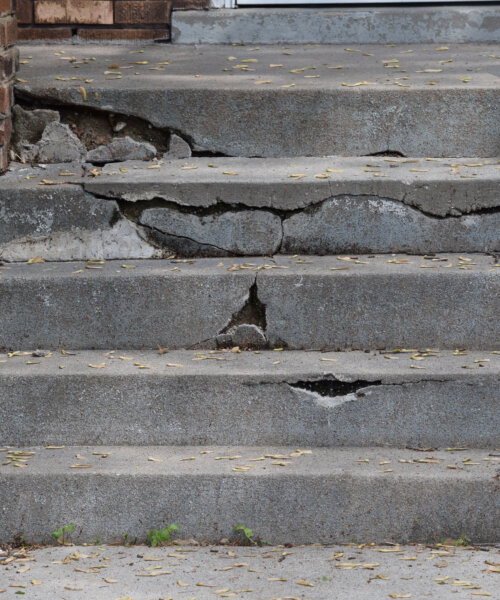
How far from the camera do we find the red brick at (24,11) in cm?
477

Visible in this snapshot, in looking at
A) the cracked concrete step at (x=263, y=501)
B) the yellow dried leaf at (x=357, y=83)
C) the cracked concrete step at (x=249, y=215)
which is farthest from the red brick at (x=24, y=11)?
the cracked concrete step at (x=263, y=501)

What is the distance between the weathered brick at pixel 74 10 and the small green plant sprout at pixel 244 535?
3.19 meters

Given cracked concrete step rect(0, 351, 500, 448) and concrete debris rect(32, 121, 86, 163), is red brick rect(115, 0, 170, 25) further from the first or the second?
cracked concrete step rect(0, 351, 500, 448)

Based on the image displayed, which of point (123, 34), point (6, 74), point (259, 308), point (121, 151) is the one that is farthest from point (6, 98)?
point (259, 308)

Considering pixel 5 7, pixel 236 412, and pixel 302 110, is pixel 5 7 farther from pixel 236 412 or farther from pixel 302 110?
pixel 236 412

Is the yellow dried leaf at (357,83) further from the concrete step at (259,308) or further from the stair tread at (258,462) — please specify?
the stair tread at (258,462)

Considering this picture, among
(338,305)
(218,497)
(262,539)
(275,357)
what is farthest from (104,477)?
(338,305)

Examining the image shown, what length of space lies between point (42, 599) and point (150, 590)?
29 centimetres

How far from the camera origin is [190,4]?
486 cm

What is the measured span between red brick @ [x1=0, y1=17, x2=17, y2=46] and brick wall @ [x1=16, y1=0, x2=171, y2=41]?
33.3 inches

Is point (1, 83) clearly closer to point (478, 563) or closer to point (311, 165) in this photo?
point (311, 165)

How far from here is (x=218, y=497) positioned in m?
2.65

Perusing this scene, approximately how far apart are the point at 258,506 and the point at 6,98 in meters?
2.13

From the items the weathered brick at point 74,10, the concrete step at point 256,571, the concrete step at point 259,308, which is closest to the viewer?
the concrete step at point 256,571
